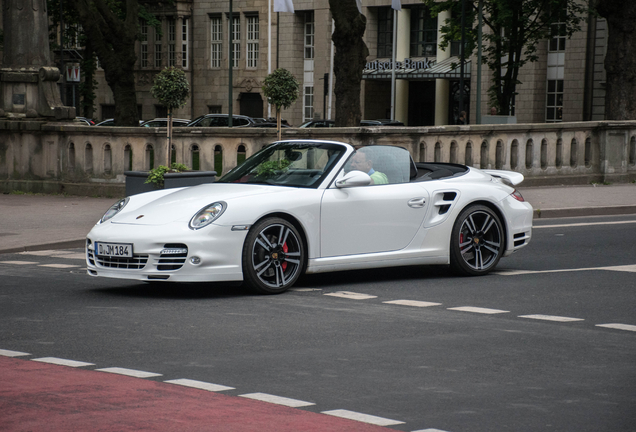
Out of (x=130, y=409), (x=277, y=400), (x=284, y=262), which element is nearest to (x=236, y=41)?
(x=284, y=262)

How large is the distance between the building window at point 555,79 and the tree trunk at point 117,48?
27313mm

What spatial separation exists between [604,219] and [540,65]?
3635cm

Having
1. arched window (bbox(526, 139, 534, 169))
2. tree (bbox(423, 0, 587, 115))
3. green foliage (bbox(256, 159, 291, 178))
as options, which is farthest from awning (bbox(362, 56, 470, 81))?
green foliage (bbox(256, 159, 291, 178))

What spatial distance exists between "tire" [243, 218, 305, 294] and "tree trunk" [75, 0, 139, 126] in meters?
20.4

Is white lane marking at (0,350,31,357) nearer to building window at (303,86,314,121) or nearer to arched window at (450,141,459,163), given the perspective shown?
arched window at (450,141,459,163)

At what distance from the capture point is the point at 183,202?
940cm

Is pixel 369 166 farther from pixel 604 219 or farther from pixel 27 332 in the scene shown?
pixel 604 219

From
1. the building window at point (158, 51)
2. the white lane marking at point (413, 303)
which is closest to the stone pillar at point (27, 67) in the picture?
the white lane marking at point (413, 303)

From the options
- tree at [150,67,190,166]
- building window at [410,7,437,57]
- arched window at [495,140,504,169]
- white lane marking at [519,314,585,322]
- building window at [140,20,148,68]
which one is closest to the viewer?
white lane marking at [519,314,585,322]

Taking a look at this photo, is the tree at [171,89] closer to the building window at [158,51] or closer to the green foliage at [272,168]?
the green foliage at [272,168]

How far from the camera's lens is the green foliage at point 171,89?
18516 millimetres

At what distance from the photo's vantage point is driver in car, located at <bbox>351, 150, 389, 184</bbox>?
33.1 ft

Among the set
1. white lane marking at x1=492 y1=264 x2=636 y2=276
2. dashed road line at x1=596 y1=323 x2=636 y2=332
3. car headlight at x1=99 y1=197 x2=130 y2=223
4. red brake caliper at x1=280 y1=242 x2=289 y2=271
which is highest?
car headlight at x1=99 y1=197 x2=130 y2=223

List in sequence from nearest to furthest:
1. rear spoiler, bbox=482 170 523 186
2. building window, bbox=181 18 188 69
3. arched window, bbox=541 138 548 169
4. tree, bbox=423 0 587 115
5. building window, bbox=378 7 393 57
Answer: rear spoiler, bbox=482 170 523 186, arched window, bbox=541 138 548 169, tree, bbox=423 0 587 115, building window, bbox=378 7 393 57, building window, bbox=181 18 188 69
